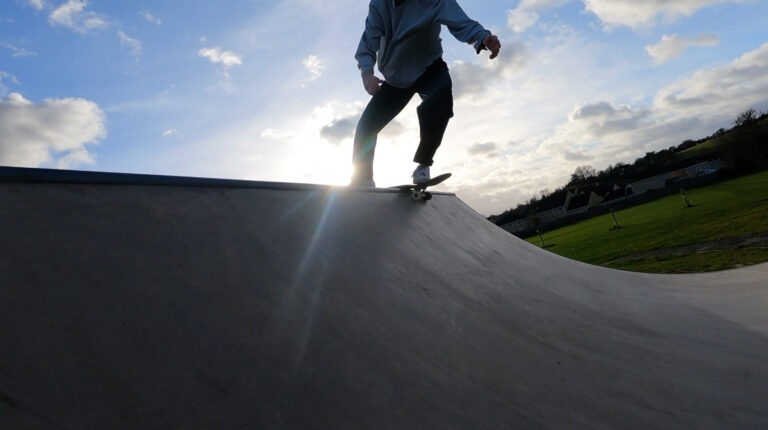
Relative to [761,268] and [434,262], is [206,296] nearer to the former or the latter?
[434,262]

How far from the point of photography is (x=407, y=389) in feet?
3.94

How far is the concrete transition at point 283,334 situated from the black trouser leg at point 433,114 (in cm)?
139

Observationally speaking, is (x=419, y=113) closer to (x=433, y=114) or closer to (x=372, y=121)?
(x=433, y=114)

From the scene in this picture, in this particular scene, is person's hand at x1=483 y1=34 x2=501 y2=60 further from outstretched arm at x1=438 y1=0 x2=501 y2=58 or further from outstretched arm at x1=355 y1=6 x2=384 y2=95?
outstretched arm at x1=355 y1=6 x2=384 y2=95

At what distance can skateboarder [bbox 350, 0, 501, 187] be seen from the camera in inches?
135

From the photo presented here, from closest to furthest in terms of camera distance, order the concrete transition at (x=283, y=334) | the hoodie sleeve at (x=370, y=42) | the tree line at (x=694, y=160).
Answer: the concrete transition at (x=283, y=334)
the hoodie sleeve at (x=370, y=42)
the tree line at (x=694, y=160)

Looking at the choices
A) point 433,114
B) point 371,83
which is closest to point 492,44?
point 433,114

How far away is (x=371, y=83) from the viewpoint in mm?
3387

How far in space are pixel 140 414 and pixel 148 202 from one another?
2.79 ft

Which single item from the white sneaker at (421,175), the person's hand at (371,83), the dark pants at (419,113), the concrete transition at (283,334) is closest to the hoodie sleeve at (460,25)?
the dark pants at (419,113)

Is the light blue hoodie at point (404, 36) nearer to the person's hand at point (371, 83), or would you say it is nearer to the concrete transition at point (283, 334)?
the person's hand at point (371, 83)

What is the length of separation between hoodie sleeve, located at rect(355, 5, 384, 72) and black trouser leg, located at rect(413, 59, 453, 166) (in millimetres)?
484

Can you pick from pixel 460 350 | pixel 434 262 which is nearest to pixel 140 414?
pixel 460 350

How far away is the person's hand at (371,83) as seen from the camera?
3.38 meters
